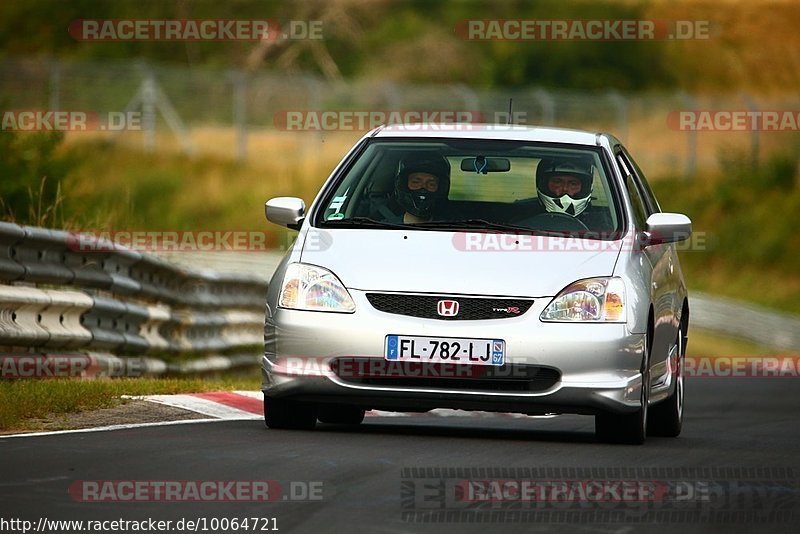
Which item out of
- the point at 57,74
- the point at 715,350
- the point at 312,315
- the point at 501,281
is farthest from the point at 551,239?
the point at 57,74

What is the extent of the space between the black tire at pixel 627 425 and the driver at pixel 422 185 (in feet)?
5.03

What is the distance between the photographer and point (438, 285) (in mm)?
9484

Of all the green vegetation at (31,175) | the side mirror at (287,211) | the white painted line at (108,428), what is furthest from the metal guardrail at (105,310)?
the side mirror at (287,211)

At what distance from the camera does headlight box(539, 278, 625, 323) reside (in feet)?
31.3

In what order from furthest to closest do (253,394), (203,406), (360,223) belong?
(253,394) → (203,406) → (360,223)

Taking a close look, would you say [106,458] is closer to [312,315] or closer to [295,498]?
[295,498]

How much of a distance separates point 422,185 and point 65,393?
241cm

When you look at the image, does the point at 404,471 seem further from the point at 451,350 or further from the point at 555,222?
the point at 555,222

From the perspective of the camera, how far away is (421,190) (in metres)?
10.7

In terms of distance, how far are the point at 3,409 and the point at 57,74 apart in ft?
92.9

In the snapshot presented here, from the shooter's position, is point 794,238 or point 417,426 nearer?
point 417,426

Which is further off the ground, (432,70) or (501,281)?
(432,70)

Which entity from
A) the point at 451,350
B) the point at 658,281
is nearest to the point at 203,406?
the point at 451,350

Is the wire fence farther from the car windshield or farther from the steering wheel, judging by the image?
the steering wheel
